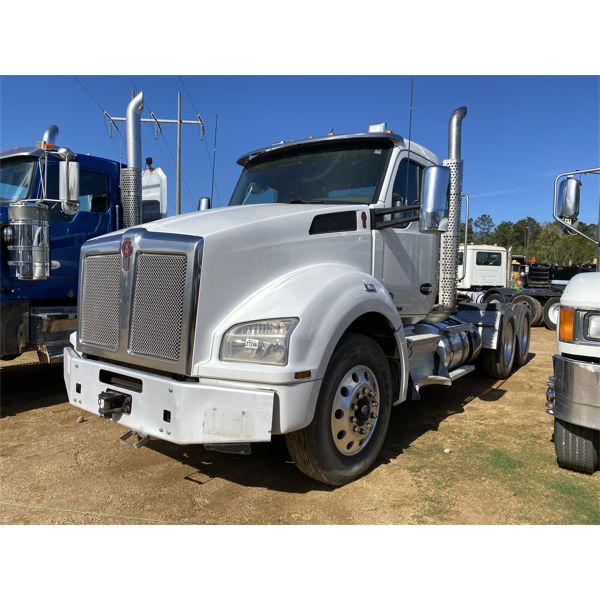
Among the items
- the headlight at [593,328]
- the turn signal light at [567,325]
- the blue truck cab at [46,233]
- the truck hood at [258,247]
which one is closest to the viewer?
the truck hood at [258,247]

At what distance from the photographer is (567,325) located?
3320 mm

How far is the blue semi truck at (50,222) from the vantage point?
516cm

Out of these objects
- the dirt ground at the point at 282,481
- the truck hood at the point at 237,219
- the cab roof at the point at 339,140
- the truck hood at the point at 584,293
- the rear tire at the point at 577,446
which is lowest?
the dirt ground at the point at 282,481

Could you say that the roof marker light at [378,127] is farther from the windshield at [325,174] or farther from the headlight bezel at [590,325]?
the headlight bezel at [590,325]

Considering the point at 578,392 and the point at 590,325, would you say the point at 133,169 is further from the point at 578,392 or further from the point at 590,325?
the point at 578,392

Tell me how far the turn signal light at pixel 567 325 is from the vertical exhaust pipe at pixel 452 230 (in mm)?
1650

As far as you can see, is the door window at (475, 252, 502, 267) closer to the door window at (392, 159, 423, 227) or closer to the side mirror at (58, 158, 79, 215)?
the door window at (392, 159, 423, 227)

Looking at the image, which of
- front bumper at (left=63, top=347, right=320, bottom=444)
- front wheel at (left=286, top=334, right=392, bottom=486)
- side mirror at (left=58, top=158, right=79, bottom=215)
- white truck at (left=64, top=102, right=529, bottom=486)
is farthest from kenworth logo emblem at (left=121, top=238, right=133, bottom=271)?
side mirror at (left=58, top=158, right=79, bottom=215)

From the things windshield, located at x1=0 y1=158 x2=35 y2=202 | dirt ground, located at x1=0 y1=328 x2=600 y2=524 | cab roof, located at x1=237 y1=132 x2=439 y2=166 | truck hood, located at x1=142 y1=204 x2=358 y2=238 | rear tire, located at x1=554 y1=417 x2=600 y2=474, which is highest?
cab roof, located at x1=237 y1=132 x2=439 y2=166

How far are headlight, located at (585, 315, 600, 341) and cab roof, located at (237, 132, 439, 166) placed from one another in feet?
6.94

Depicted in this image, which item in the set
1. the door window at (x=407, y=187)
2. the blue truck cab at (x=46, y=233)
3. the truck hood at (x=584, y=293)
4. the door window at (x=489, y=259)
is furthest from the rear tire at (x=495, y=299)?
the door window at (x=489, y=259)

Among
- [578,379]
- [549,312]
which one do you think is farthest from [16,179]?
[549,312]

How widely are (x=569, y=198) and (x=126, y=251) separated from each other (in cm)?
352

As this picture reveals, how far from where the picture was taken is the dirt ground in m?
2.99
